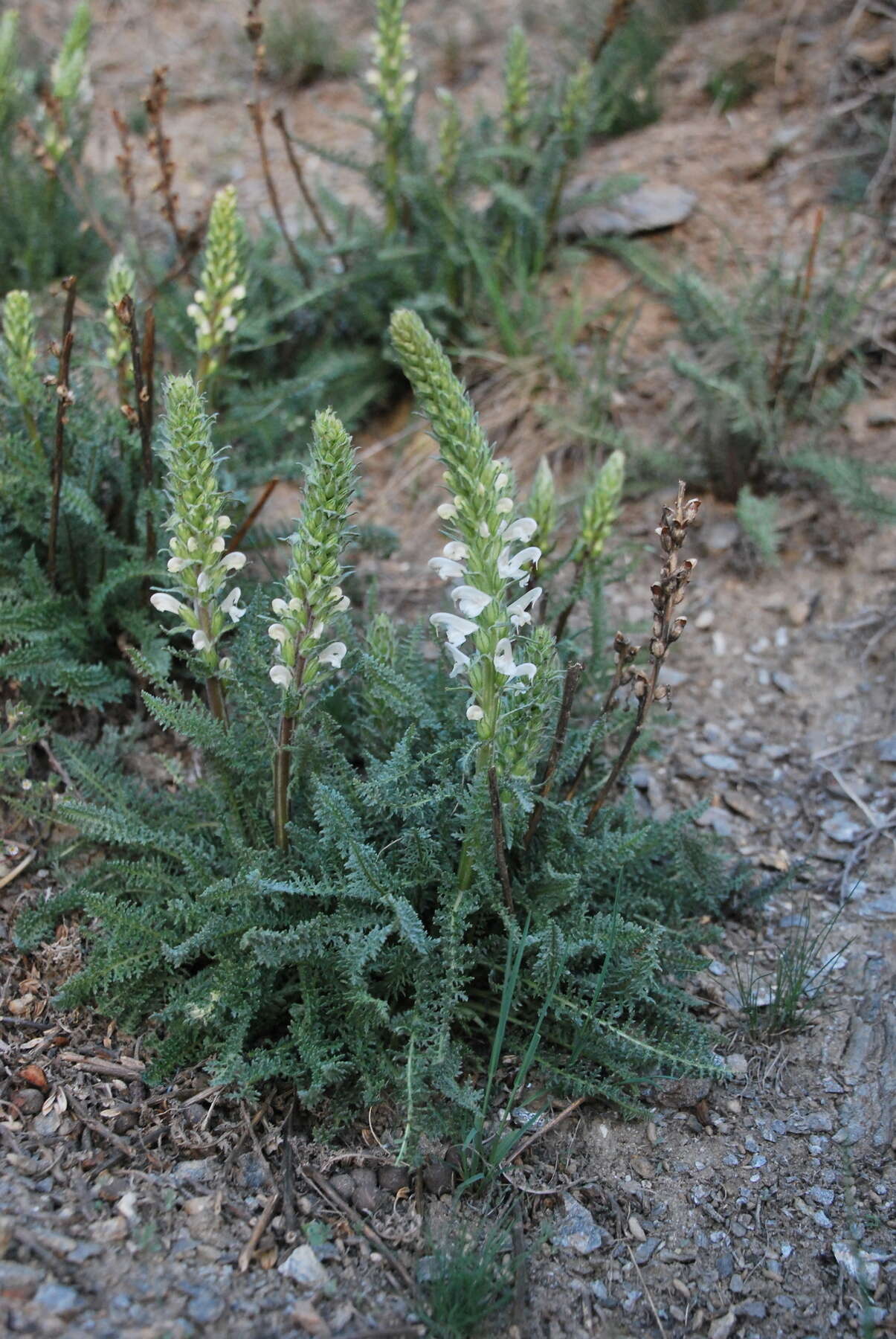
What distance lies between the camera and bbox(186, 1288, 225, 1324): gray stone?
2066 mm

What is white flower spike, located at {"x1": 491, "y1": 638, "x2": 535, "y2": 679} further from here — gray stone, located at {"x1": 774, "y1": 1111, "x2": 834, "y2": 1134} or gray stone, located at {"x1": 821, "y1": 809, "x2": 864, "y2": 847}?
gray stone, located at {"x1": 821, "y1": 809, "x2": 864, "y2": 847}

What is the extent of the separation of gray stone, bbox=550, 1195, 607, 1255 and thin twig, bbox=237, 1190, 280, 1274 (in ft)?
1.98

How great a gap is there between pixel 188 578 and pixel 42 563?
3.84ft

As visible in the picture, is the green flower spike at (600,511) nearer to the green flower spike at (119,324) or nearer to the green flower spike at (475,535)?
the green flower spike at (475,535)

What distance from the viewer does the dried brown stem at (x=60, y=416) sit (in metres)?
2.95

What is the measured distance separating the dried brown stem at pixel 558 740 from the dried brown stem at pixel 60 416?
60.3 inches

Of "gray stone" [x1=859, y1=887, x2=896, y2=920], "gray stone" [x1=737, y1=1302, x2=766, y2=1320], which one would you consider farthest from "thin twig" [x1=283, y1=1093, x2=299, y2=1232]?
"gray stone" [x1=859, y1=887, x2=896, y2=920]

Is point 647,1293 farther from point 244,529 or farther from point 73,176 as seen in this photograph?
point 73,176

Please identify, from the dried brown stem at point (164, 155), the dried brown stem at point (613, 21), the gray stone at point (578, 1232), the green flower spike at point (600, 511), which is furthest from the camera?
the dried brown stem at point (613, 21)

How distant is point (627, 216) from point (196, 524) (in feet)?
11.7

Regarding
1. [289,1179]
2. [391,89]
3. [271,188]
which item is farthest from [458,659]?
[391,89]

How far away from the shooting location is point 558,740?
272 cm

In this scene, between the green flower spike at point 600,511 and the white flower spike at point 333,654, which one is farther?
the green flower spike at point 600,511

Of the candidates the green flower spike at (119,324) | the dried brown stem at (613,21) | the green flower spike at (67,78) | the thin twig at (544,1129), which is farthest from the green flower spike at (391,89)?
the thin twig at (544,1129)
